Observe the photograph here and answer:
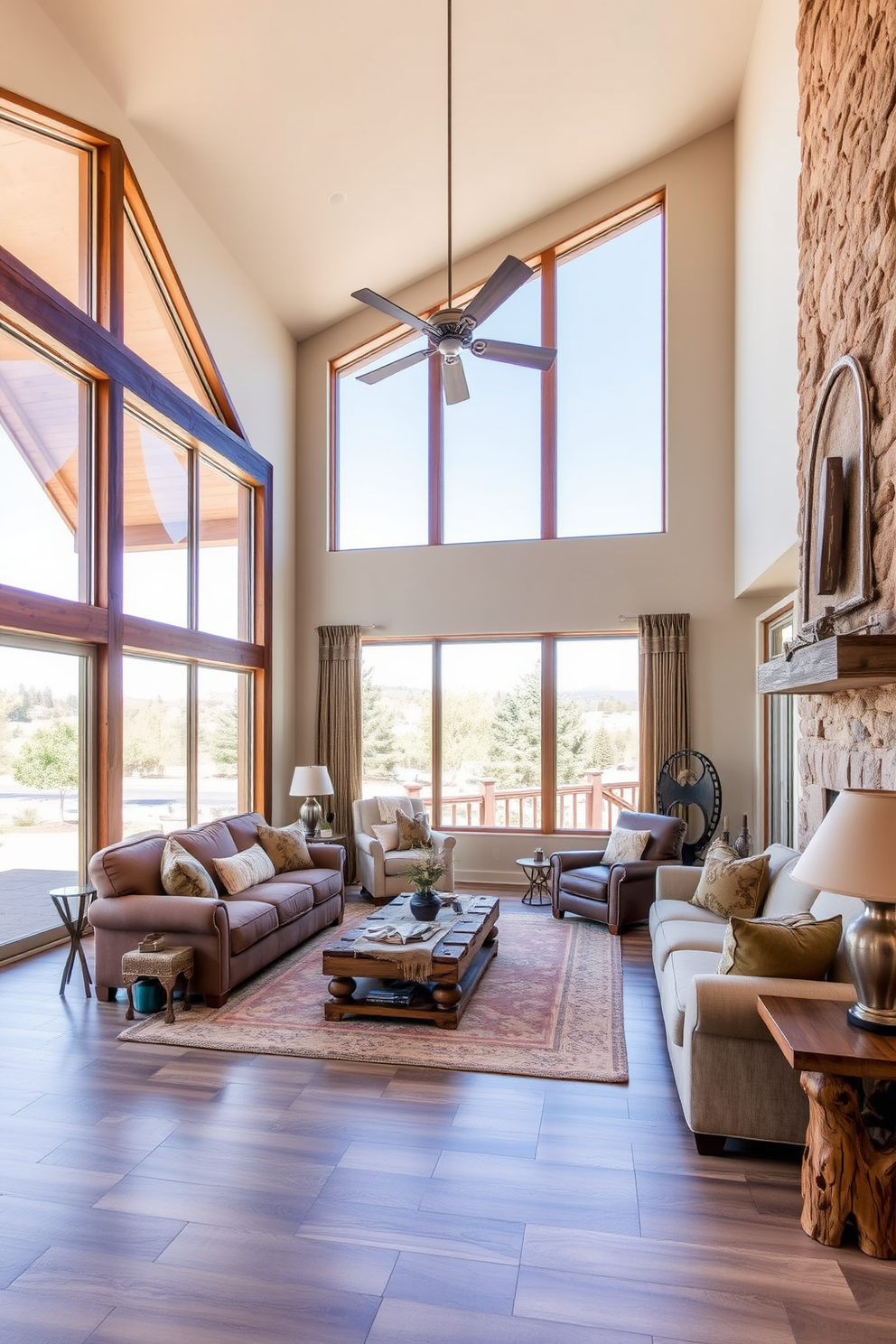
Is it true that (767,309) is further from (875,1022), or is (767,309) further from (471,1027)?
(471,1027)

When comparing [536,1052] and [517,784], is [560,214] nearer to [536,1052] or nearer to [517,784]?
[517,784]

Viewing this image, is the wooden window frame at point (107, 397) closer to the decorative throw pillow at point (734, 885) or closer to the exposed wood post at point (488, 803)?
→ the exposed wood post at point (488, 803)

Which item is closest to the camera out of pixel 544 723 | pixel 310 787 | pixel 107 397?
pixel 107 397

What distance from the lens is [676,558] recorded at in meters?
7.75

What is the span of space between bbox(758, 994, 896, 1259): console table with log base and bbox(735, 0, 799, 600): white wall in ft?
10.4

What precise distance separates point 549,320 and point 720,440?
2.14 m

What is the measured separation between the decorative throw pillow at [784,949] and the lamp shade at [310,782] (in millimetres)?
4570

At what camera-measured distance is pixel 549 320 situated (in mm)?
8203

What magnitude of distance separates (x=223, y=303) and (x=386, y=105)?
2.16 m

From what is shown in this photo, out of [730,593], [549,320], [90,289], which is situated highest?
[549,320]

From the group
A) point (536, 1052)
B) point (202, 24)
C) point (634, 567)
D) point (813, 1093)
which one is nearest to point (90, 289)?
point (202, 24)

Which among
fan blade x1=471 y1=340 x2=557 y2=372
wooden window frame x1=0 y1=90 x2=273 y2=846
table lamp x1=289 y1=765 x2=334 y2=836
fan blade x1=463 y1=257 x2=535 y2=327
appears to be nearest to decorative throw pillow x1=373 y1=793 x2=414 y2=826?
table lamp x1=289 y1=765 x2=334 y2=836

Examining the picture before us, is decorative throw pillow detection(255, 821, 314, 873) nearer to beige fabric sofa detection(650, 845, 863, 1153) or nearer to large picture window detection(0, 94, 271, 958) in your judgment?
large picture window detection(0, 94, 271, 958)

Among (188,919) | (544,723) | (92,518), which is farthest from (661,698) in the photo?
(92,518)
